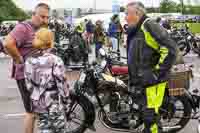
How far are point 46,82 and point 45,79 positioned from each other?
1.2 inches

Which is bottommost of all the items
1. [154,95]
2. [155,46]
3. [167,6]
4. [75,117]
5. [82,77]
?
[167,6]

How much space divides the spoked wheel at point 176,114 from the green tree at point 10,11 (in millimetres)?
63957

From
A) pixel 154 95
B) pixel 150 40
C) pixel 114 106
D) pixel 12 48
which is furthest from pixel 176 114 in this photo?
pixel 12 48

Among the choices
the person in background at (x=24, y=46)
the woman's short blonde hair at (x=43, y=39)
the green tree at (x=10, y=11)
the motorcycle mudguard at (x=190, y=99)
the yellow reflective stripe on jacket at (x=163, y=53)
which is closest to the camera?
the woman's short blonde hair at (x=43, y=39)

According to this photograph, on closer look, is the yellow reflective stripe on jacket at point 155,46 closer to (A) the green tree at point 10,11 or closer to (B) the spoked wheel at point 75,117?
Result: (B) the spoked wheel at point 75,117

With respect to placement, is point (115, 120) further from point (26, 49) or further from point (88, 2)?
point (88, 2)

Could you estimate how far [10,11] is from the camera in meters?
77.2

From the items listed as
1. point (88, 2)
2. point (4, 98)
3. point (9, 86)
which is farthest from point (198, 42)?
point (88, 2)

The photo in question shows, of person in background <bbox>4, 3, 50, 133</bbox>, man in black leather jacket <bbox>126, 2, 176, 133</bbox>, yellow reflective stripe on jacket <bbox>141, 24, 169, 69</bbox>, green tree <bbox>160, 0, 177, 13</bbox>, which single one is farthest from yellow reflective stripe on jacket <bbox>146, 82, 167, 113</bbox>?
green tree <bbox>160, 0, 177, 13</bbox>

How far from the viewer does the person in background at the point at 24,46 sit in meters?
5.72

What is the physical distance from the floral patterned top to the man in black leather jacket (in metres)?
0.79

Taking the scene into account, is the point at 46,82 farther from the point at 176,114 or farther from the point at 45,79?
the point at 176,114

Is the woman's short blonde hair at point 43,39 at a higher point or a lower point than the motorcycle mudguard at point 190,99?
higher

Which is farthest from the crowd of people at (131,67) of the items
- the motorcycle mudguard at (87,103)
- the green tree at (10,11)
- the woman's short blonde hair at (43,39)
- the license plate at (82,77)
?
the green tree at (10,11)
